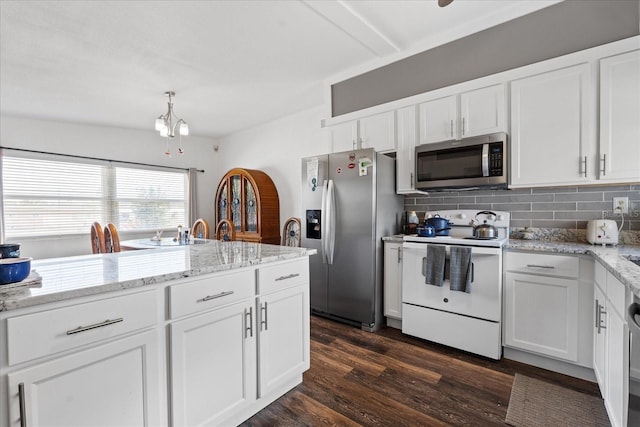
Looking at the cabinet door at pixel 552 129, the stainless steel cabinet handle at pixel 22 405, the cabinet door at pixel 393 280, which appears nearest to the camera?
the stainless steel cabinet handle at pixel 22 405

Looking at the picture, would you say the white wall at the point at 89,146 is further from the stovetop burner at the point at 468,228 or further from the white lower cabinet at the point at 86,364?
the stovetop burner at the point at 468,228

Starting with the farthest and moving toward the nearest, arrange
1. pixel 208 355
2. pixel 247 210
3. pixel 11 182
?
pixel 247 210 < pixel 11 182 < pixel 208 355

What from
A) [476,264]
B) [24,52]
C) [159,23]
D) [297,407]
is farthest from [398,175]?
[24,52]

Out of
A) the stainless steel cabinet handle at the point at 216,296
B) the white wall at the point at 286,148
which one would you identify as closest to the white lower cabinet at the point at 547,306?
the stainless steel cabinet handle at the point at 216,296

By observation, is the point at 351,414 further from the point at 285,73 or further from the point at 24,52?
the point at 24,52

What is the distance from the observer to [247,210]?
487 cm

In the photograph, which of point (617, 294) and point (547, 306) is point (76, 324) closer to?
point (617, 294)

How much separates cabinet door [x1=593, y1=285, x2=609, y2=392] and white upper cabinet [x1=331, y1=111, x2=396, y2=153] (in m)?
1.91

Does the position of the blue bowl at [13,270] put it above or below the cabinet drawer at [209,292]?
above

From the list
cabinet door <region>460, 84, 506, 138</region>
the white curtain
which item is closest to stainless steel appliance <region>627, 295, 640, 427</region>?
cabinet door <region>460, 84, 506, 138</region>

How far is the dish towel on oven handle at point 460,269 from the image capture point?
230 centimetres

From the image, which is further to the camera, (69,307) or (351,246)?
(351,246)

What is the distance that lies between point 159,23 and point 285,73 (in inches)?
49.7

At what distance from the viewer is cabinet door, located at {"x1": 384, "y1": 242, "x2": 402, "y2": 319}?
282 centimetres
